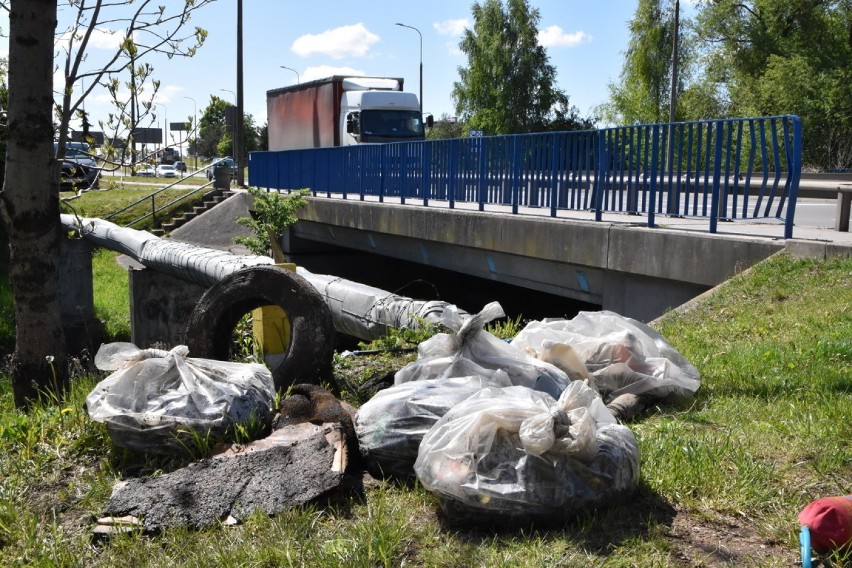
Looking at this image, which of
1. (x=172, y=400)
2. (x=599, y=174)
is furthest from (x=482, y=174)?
(x=172, y=400)

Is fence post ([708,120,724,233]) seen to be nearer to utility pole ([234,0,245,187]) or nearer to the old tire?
the old tire

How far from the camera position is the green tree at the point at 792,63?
38.4 meters

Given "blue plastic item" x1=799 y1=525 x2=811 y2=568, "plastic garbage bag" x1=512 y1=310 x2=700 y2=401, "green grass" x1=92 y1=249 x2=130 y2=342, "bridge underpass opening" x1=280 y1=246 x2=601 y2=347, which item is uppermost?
"plastic garbage bag" x1=512 y1=310 x2=700 y2=401

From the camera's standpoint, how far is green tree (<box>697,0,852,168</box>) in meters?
38.4

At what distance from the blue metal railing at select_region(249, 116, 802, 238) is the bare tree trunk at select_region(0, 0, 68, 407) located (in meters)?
6.31

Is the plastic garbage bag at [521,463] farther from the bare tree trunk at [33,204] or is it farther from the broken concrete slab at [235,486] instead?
the bare tree trunk at [33,204]

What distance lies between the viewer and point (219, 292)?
603 cm

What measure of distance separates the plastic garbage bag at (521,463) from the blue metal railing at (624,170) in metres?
6.10

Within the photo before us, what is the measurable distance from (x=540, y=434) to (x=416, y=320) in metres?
3.56

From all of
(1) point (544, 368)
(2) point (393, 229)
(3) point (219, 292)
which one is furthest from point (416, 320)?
(2) point (393, 229)

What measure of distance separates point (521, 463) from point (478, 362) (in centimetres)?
156

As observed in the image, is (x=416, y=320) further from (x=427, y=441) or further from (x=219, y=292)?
(x=427, y=441)

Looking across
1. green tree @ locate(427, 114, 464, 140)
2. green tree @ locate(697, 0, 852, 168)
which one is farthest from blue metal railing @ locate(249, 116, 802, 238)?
green tree @ locate(427, 114, 464, 140)

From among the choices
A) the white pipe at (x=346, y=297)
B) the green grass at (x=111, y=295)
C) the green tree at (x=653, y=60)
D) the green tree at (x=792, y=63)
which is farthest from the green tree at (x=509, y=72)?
the white pipe at (x=346, y=297)
